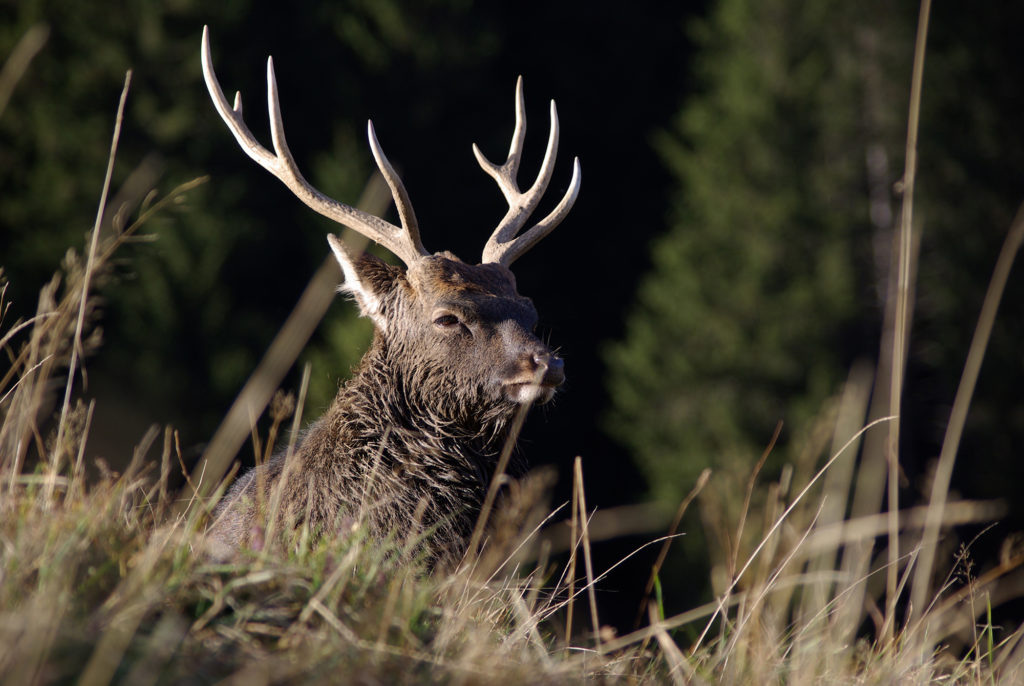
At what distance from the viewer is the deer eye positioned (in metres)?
4.93

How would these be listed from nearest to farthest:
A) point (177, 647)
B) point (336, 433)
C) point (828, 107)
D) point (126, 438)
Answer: point (177, 647)
point (336, 433)
point (126, 438)
point (828, 107)

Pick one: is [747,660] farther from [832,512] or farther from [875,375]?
[875,375]

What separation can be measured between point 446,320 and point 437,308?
7 centimetres

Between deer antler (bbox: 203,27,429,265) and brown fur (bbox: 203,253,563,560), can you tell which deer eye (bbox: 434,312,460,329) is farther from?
deer antler (bbox: 203,27,429,265)

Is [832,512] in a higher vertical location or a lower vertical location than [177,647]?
lower

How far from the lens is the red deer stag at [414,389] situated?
14.4ft

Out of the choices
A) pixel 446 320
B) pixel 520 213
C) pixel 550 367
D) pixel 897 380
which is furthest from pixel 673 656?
pixel 520 213

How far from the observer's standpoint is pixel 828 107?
2223cm

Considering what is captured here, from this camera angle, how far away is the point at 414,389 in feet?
16.0

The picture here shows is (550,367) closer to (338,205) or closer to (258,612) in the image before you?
(338,205)

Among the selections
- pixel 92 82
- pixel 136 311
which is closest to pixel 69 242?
pixel 136 311

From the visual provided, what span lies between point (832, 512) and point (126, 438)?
17.3 metres

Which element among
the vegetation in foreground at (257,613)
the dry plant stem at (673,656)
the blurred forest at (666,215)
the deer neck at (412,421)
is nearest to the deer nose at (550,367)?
the deer neck at (412,421)

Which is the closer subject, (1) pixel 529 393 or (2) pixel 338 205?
(1) pixel 529 393
